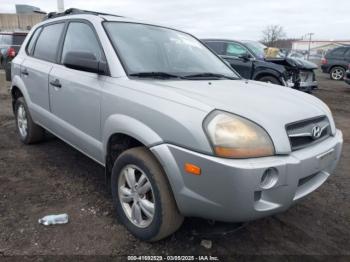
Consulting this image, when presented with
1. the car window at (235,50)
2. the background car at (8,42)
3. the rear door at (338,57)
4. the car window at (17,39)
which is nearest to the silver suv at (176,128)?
the car window at (235,50)

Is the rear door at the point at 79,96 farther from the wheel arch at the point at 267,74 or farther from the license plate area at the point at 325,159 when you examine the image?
the wheel arch at the point at 267,74

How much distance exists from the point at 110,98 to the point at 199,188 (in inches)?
43.5

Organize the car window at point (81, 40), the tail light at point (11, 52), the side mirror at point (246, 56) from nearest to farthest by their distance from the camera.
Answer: the car window at point (81, 40) → the side mirror at point (246, 56) → the tail light at point (11, 52)

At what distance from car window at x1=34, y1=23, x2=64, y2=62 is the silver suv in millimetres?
135

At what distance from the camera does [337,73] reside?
52.4ft

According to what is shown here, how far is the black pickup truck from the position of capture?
8.68m

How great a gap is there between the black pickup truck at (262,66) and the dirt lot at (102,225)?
4.92 meters

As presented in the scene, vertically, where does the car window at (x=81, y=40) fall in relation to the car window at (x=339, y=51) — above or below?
above

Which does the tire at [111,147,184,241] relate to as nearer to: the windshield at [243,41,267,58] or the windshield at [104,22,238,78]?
the windshield at [104,22,238,78]

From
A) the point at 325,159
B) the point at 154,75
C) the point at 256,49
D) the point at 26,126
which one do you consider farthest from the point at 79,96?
the point at 256,49

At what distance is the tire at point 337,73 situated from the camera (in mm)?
15792

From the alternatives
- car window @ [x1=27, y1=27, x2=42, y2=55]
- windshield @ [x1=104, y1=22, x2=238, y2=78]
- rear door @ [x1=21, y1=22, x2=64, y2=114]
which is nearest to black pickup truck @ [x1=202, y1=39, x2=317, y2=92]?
windshield @ [x1=104, y1=22, x2=238, y2=78]

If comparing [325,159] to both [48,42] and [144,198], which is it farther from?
[48,42]

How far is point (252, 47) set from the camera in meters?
9.62
